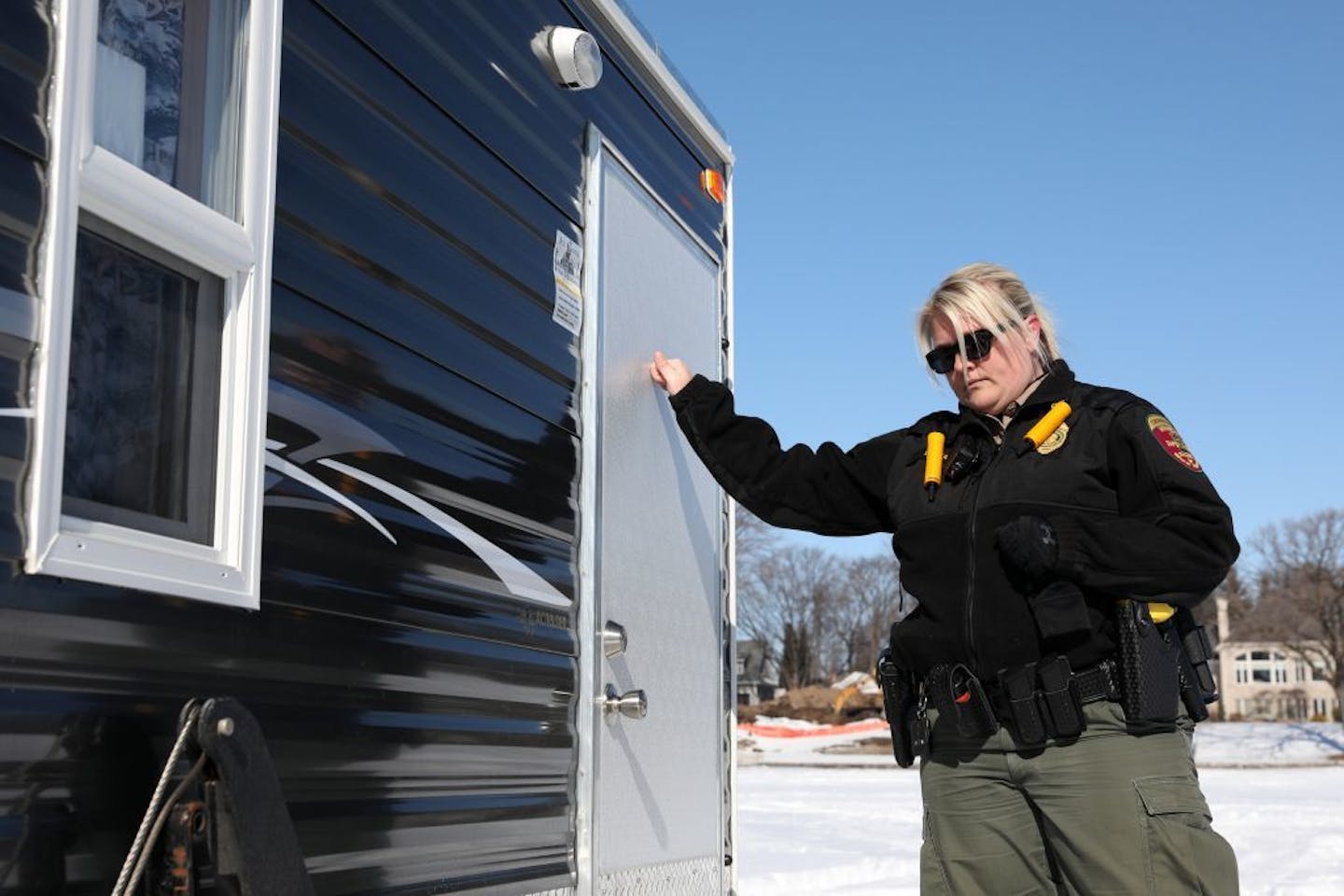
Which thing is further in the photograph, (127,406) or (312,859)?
(312,859)

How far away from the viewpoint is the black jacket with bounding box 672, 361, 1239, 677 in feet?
8.22

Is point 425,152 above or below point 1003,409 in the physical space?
above

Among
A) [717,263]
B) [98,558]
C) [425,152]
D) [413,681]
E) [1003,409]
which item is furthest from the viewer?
[717,263]

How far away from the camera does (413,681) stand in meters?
2.34

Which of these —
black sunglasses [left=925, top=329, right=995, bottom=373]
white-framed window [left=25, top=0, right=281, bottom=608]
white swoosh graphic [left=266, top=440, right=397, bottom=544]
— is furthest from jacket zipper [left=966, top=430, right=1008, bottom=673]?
white-framed window [left=25, top=0, right=281, bottom=608]

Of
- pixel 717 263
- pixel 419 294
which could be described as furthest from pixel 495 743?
pixel 717 263

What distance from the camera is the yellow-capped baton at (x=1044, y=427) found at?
2666mm

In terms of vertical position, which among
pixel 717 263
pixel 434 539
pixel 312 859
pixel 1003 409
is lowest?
pixel 312 859

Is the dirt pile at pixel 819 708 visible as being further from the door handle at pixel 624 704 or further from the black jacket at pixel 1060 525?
the black jacket at pixel 1060 525

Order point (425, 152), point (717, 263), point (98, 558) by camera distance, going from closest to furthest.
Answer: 1. point (98, 558)
2. point (425, 152)
3. point (717, 263)

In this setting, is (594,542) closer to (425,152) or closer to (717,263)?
(425,152)

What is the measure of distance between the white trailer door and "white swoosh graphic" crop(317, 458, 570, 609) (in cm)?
24

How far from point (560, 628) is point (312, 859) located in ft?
3.20

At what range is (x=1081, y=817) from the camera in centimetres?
253
